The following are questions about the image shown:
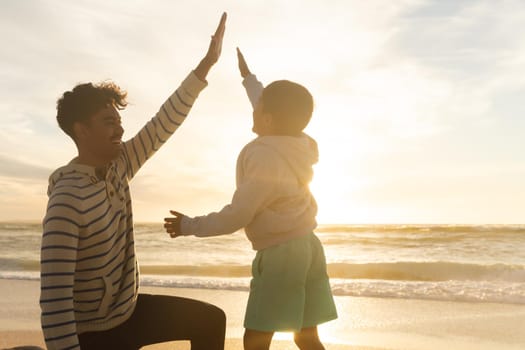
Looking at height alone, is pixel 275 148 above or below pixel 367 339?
above

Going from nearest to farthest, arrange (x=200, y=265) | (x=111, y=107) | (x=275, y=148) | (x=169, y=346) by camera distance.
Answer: (x=111, y=107) < (x=275, y=148) < (x=169, y=346) < (x=200, y=265)

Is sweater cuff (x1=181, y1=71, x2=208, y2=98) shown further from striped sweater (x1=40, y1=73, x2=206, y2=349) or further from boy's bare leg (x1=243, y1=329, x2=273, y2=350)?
boy's bare leg (x1=243, y1=329, x2=273, y2=350)

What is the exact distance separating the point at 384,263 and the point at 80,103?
50.3 feet

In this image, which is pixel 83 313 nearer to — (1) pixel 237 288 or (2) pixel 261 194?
(2) pixel 261 194

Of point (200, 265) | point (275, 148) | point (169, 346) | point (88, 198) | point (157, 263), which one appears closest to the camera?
point (88, 198)

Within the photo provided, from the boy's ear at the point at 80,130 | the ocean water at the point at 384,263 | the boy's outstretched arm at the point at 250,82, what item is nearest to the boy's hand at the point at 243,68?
the boy's outstretched arm at the point at 250,82

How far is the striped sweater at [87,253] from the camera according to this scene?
8.36 ft

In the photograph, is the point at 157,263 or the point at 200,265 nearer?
the point at 200,265

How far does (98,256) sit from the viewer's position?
8.99ft

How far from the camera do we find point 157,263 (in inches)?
727

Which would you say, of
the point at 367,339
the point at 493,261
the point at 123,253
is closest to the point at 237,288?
the point at 367,339

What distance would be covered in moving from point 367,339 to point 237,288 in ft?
15.1

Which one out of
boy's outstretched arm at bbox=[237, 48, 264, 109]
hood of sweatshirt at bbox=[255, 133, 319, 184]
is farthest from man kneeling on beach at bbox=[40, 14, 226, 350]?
boy's outstretched arm at bbox=[237, 48, 264, 109]

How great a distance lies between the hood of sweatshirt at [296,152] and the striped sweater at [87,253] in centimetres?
76
